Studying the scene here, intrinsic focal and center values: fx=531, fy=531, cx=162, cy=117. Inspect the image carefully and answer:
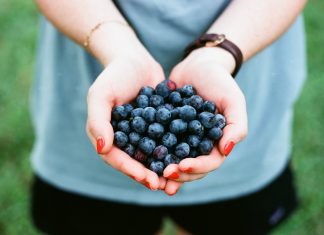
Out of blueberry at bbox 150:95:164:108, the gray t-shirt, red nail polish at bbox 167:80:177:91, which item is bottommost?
the gray t-shirt

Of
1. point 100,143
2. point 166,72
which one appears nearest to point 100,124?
point 100,143

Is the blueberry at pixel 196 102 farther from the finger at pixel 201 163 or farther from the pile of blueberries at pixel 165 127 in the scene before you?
the finger at pixel 201 163

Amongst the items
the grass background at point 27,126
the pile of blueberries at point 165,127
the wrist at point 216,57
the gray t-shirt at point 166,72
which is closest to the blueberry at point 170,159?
the pile of blueberries at point 165,127

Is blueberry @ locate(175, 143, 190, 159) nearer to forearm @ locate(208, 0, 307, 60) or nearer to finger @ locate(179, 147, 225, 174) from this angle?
finger @ locate(179, 147, 225, 174)

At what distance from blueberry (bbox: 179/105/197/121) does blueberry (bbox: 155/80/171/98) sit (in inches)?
2.5

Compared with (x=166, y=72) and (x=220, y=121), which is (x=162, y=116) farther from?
(x=166, y=72)

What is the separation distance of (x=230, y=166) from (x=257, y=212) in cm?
20

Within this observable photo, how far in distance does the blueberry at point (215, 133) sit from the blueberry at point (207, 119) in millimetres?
11

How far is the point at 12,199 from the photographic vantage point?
229cm

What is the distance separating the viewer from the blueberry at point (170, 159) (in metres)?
0.98

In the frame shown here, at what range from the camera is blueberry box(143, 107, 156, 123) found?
1.02m

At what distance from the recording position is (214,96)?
3.45 ft

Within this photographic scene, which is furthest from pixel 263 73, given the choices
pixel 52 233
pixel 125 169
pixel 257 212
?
pixel 52 233

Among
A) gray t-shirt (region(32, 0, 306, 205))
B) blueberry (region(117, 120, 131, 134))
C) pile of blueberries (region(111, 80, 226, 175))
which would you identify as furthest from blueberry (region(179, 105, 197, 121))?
gray t-shirt (region(32, 0, 306, 205))
